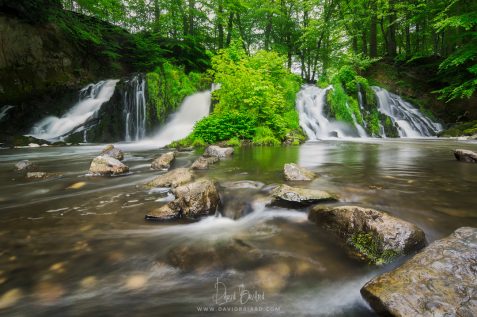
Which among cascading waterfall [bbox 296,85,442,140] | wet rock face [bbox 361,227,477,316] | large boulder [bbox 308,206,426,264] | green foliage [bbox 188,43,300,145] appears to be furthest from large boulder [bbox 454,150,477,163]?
cascading waterfall [bbox 296,85,442,140]

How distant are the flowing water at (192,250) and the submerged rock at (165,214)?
138 mm

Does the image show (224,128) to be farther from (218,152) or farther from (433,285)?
(433,285)

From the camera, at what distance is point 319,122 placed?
15750mm

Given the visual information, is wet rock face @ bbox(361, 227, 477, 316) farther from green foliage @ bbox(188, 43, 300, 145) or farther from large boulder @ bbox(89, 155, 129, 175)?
green foliage @ bbox(188, 43, 300, 145)

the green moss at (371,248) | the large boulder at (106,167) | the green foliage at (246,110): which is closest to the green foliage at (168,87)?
the green foliage at (246,110)

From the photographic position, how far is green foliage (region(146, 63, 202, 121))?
50.3 ft

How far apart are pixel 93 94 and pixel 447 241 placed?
1738 cm

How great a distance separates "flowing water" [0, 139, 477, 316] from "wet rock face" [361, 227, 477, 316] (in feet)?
0.59

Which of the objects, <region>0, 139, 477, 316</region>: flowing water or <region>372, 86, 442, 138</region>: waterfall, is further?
<region>372, 86, 442, 138</region>: waterfall

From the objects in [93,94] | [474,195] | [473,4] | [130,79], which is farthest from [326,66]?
[474,195]

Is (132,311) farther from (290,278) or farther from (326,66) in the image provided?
(326,66)

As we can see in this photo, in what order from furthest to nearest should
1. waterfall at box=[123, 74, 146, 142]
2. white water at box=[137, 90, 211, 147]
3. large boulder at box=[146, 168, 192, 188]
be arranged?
waterfall at box=[123, 74, 146, 142]
white water at box=[137, 90, 211, 147]
large boulder at box=[146, 168, 192, 188]

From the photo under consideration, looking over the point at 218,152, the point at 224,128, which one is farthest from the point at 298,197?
the point at 224,128

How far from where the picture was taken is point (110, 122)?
1479 cm
